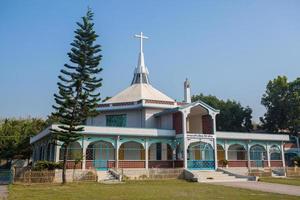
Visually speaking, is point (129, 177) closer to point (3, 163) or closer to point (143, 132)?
point (143, 132)

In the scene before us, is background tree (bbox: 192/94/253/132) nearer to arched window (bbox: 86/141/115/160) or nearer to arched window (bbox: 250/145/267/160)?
arched window (bbox: 250/145/267/160)

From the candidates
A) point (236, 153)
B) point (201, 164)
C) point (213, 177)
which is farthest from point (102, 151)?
point (236, 153)

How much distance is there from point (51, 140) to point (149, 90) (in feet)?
42.4

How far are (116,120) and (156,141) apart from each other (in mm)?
5319

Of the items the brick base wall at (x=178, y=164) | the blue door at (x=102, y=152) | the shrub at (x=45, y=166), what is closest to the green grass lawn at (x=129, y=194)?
the shrub at (x=45, y=166)

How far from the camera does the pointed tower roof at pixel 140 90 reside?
31.8 metres

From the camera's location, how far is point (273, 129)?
1890 inches

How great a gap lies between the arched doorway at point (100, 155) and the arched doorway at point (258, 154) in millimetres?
14371

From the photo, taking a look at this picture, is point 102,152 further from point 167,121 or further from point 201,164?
point 201,164

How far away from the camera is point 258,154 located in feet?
108

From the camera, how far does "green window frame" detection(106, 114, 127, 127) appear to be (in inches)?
1174

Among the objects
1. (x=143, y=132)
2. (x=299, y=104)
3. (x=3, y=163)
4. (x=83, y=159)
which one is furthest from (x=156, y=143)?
(x=3, y=163)

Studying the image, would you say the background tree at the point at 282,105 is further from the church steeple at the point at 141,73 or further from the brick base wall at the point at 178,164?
the brick base wall at the point at 178,164

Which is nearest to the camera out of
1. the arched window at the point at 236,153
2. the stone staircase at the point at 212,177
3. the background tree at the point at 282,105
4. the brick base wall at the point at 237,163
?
the stone staircase at the point at 212,177
